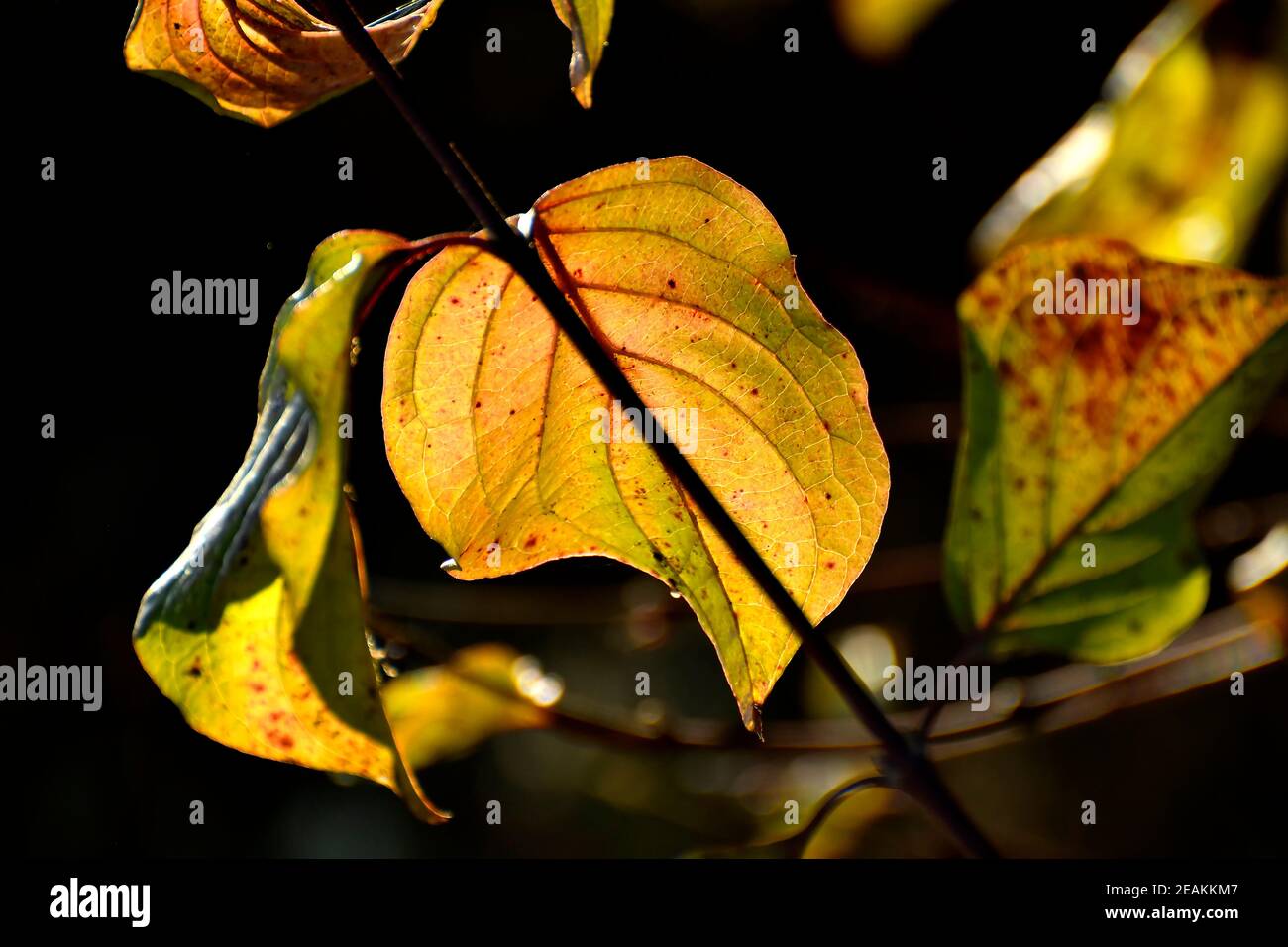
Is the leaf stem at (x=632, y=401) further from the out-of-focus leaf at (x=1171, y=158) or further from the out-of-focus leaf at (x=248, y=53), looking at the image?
the out-of-focus leaf at (x=1171, y=158)

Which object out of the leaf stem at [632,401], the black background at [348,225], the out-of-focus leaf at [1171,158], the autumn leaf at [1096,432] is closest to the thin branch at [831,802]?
the leaf stem at [632,401]

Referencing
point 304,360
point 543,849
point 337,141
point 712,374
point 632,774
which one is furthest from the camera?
point 337,141

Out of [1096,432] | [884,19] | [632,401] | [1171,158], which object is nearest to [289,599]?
[632,401]

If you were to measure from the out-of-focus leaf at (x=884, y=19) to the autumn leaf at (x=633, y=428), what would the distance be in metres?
0.78

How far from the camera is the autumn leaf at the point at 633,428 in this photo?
458mm

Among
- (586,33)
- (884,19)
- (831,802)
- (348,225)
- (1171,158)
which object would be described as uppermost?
(884,19)

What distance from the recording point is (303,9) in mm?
513

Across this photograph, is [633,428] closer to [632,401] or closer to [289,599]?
[632,401]

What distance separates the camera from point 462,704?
902mm

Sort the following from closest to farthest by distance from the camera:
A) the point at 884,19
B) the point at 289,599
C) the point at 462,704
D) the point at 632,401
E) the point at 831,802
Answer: the point at 289,599, the point at 632,401, the point at 831,802, the point at 462,704, the point at 884,19

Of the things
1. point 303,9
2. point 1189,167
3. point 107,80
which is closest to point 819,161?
point 1189,167

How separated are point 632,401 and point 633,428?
2 cm

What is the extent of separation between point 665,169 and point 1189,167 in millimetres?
686

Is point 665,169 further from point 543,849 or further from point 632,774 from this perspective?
point 543,849
